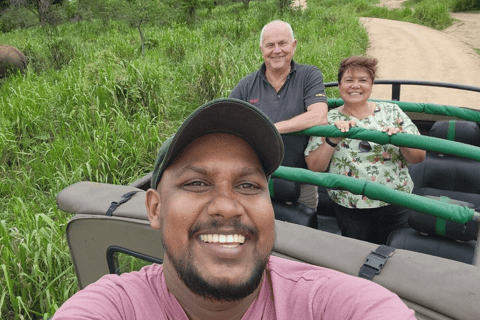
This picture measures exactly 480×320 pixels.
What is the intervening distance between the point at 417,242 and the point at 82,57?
707 centimetres

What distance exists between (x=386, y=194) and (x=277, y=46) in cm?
163

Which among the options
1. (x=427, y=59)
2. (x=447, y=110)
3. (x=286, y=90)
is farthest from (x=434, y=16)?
(x=286, y=90)

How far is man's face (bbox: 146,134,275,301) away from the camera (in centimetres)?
90

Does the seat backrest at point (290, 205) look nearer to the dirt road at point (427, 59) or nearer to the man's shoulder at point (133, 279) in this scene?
the man's shoulder at point (133, 279)

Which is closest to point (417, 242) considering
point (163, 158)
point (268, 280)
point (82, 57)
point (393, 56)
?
point (268, 280)

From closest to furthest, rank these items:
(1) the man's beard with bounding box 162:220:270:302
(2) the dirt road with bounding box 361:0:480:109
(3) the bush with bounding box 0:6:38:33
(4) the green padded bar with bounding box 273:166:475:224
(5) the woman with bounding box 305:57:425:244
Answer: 1. (1) the man's beard with bounding box 162:220:270:302
2. (4) the green padded bar with bounding box 273:166:475:224
3. (5) the woman with bounding box 305:57:425:244
4. (2) the dirt road with bounding box 361:0:480:109
5. (3) the bush with bounding box 0:6:38:33

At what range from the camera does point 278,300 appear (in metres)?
0.96

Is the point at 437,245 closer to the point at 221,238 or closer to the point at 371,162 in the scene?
the point at 371,162

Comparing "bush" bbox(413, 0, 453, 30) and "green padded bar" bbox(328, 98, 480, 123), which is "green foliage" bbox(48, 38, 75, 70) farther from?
"bush" bbox(413, 0, 453, 30)

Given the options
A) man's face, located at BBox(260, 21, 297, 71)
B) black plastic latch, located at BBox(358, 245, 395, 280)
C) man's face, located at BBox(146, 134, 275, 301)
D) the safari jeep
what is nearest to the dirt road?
man's face, located at BBox(260, 21, 297, 71)

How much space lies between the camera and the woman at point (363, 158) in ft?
6.59

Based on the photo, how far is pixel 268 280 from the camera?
1.02 meters

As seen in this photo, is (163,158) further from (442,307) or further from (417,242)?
(417,242)

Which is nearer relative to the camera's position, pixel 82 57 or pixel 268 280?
pixel 268 280
